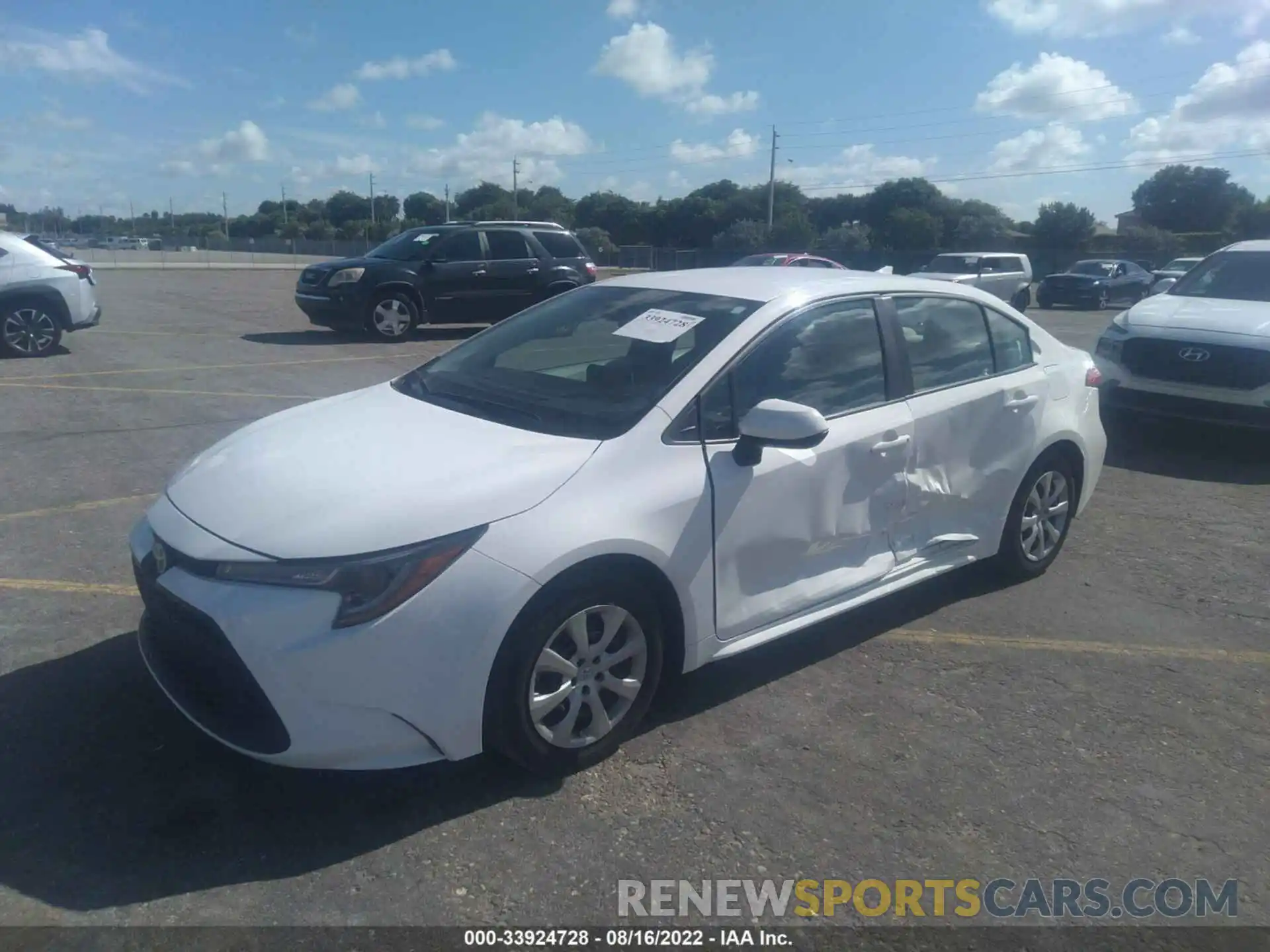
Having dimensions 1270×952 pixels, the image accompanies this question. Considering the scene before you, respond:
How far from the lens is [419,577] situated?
9.77ft

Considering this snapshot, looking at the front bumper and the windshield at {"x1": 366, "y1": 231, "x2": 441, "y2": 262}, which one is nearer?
the front bumper

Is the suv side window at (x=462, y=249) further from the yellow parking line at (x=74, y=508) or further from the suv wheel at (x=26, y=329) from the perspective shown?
the yellow parking line at (x=74, y=508)

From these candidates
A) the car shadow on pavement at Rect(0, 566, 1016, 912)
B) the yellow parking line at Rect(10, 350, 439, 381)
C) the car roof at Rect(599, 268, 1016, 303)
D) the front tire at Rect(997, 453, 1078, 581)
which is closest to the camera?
the car shadow on pavement at Rect(0, 566, 1016, 912)

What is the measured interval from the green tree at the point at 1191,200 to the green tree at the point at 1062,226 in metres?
13.2

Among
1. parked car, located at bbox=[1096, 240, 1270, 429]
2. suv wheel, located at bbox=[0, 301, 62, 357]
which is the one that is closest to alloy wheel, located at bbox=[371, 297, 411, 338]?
suv wheel, located at bbox=[0, 301, 62, 357]

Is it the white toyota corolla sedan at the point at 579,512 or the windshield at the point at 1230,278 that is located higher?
the windshield at the point at 1230,278

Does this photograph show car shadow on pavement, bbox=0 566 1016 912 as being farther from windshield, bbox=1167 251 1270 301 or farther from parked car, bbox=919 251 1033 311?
parked car, bbox=919 251 1033 311

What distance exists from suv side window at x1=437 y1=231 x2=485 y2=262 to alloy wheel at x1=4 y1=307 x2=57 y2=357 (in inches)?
210

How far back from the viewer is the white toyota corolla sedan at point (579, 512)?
297cm

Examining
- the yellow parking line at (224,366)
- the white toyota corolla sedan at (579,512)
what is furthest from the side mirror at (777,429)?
the yellow parking line at (224,366)

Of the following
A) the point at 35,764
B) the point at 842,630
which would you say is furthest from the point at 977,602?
the point at 35,764

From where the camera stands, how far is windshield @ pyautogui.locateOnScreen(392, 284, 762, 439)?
12.4 ft

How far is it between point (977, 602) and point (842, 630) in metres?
0.82

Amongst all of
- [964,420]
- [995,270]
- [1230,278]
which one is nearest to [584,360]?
[964,420]
